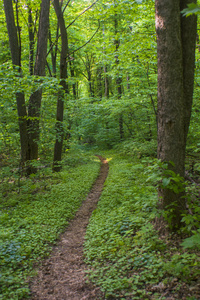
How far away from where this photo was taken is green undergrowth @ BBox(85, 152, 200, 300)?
302 cm

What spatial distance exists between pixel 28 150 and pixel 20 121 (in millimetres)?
1335

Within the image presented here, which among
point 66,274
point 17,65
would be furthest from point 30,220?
point 17,65

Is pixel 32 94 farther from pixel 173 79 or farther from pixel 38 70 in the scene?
pixel 173 79

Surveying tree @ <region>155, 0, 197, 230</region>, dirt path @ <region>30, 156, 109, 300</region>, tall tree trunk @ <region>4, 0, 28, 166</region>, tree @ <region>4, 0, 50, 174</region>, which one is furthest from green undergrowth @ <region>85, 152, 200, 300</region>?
tall tree trunk @ <region>4, 0, 28, 166</region>

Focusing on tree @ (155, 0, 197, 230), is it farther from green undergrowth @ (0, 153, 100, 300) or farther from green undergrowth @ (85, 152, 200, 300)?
green undergrowth @ (0, 153, 100, 300)

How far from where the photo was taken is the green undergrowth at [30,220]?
12.3ft

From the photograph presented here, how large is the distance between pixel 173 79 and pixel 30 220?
490cm

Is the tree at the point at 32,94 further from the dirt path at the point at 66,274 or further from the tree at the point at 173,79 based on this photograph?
the tree at the point at 173,79

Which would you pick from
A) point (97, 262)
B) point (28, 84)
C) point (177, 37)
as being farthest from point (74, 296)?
point (28, 84)

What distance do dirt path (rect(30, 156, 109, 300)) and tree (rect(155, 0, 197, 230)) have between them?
1955 millimetres

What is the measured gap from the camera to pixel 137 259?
149 inches

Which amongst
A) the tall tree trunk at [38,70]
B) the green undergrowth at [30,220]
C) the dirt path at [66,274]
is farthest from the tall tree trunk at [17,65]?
the dirt path at [66,274]

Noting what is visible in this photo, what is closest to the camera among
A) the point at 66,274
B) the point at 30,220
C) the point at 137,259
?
the point at 137,259

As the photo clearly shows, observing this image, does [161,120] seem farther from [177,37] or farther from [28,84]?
[28,84]
